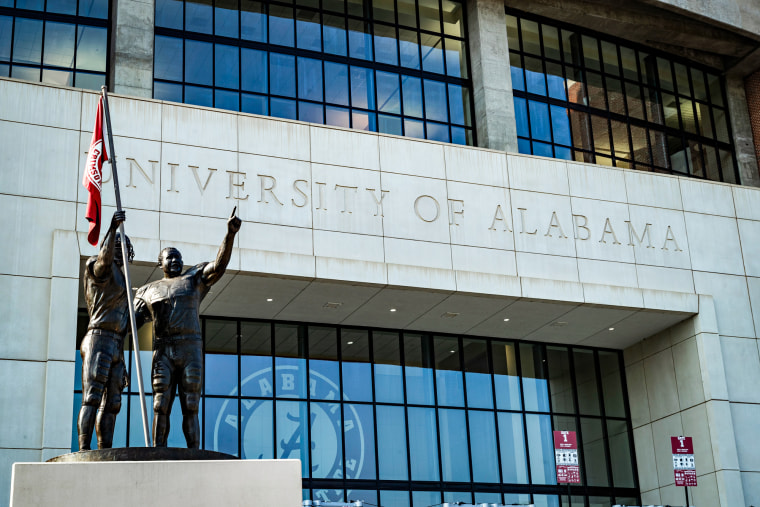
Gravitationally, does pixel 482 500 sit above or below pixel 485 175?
below

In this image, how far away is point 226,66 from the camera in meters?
25.8

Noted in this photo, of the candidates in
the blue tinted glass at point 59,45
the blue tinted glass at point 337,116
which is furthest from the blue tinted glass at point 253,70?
the blue tinted glass at point 59,45

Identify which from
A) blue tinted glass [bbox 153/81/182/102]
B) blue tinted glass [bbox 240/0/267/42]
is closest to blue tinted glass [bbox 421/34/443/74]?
blue tinted glass [bbox 240/0/267/42]

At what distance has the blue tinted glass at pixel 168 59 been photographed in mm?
25125

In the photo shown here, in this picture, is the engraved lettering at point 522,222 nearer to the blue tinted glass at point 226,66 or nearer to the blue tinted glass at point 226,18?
the blue tinted glass at point 226,66

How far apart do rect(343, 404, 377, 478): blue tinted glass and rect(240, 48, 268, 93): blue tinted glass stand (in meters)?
8.05

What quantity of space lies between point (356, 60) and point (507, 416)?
9840 mm

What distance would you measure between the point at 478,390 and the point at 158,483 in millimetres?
17283

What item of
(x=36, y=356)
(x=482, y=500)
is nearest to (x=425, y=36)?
(x=482, y=500)

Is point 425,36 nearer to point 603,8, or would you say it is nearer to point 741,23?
point 603,8

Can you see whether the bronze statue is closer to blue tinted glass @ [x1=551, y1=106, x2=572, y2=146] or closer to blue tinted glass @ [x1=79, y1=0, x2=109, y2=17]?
blue tinted glass @ [x1=79, y1=0, x2=109, y2=17]

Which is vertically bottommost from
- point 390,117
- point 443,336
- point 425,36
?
point 443,336

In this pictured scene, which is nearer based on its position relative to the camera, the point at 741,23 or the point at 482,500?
the point at 482,500

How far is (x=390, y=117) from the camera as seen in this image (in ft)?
88.8
